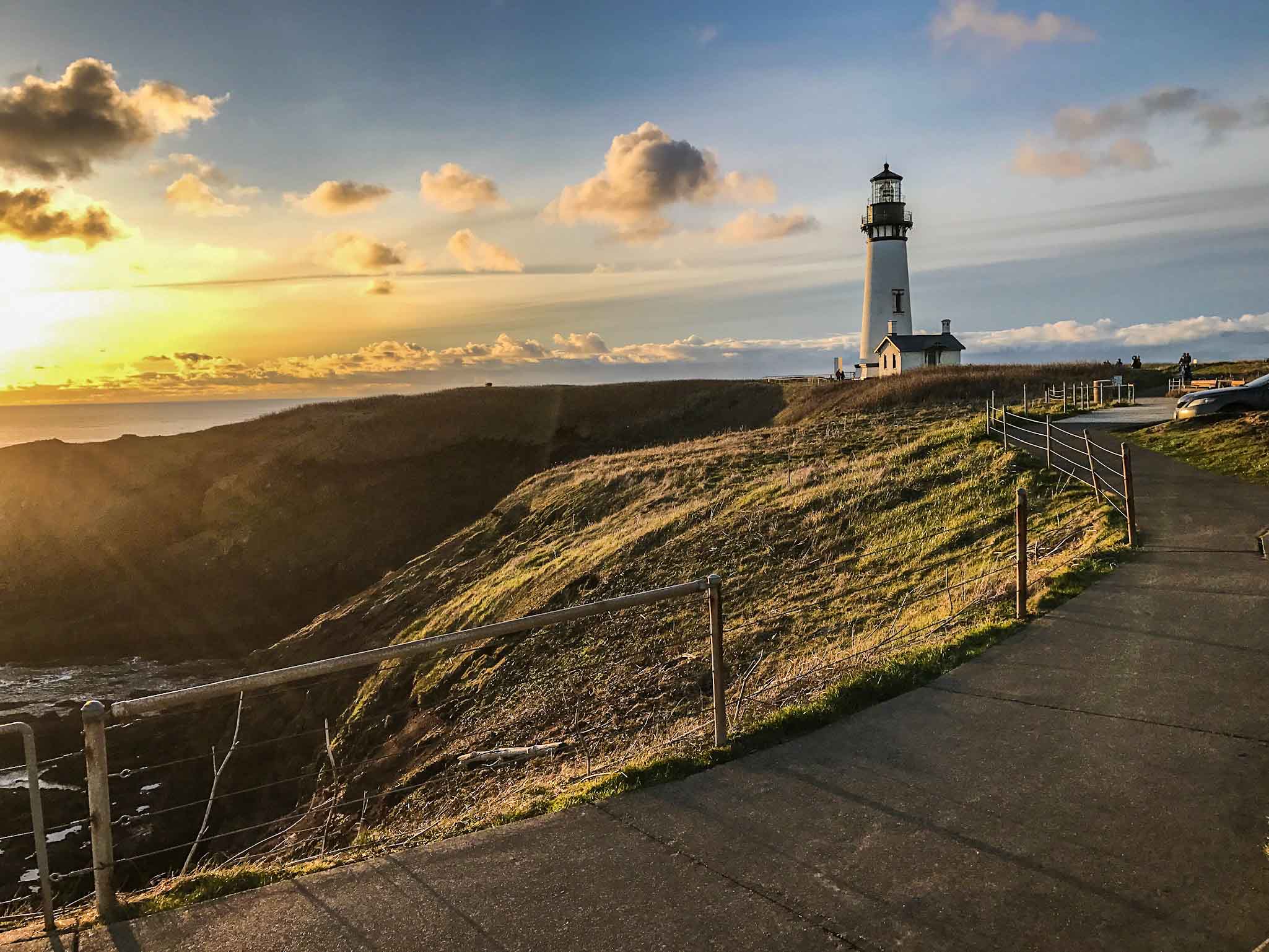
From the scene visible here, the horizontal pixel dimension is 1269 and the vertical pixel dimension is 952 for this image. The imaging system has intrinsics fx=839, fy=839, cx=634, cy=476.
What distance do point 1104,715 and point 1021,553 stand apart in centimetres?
280

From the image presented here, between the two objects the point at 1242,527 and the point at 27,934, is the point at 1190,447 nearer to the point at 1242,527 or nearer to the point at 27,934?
the point at 1242,527

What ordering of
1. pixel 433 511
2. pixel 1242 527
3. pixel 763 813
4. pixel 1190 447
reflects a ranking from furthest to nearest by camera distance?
pixel 433 511 < pixel 1190 447 < pixel 1242 527 < pixel 763 813

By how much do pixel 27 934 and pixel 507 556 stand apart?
955 inches

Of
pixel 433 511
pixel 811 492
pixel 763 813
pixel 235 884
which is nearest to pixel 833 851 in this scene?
pixel 763 813

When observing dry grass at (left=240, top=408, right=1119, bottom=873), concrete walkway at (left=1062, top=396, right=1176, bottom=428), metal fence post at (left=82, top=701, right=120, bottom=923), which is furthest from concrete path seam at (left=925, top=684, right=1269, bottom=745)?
concrete walkway at (left=1062, top=396, right=1176, bottom=428)

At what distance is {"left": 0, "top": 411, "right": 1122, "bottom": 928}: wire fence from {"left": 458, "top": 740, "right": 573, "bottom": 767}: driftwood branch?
0.04 meters

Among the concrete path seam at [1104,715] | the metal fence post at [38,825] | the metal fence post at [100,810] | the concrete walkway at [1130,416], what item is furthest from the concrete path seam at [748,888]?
the concrete walkway at [1130,416]

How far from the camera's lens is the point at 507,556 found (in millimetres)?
28625

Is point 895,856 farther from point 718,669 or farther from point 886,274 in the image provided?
point 886,274

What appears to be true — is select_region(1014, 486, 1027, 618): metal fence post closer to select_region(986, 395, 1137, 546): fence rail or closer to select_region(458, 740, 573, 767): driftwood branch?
select_region(986, 395, 1137, 546): fence rail

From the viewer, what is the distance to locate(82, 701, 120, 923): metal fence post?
174 inches

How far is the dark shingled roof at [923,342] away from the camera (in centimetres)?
6281

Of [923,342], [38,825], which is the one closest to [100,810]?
[38,825]

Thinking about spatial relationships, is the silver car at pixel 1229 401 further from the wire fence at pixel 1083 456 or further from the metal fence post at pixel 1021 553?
the metal fence post at pixel 1021 553
